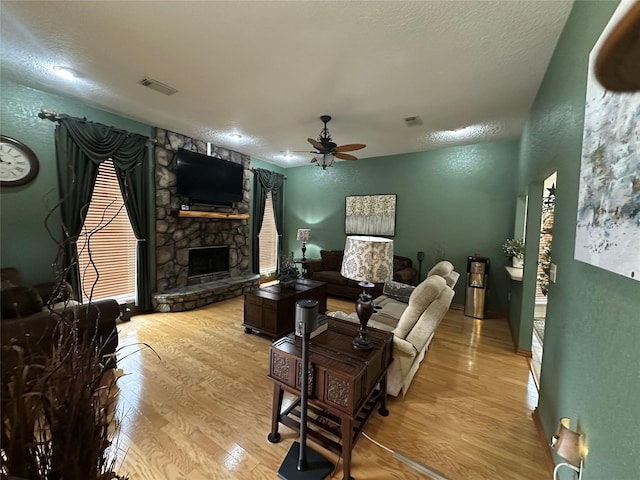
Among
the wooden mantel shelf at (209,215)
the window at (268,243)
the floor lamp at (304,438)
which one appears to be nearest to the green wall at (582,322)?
the floor lamp at (304,438)

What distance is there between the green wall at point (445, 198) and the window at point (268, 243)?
1356 mm

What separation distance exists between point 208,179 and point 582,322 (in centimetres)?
503

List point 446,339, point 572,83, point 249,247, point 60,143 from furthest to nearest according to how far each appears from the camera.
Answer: point 249,247 → point 446,339 → point 60,143 → point 572,83

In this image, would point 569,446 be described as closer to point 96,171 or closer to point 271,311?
point 271,311

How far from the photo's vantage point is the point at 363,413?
1.99 m

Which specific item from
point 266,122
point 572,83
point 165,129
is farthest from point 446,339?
point 165,129

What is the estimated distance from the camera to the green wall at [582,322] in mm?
903

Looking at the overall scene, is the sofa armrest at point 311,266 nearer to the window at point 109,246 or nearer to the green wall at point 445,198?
the green wall at point 445,198

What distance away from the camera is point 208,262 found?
16.8ft

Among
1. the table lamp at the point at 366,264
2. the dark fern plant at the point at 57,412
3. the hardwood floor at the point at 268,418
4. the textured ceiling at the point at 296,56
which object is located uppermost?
the textured ceiling at the point at 296,56

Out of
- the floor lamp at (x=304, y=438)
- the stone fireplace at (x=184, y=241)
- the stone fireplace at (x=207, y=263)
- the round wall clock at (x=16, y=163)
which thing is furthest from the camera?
the stone fireplace at (x=207, y=263)

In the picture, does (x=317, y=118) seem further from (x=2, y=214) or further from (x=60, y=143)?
(x=2, y=214)

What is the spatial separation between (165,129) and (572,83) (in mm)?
4888

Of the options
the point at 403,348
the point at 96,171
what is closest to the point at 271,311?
the point at 403,348
